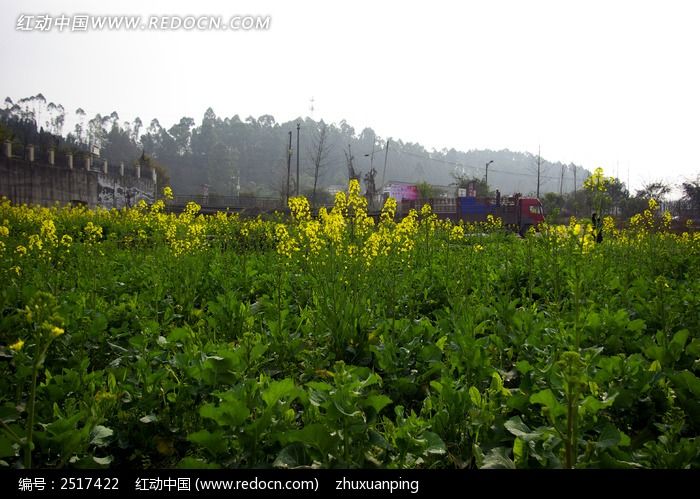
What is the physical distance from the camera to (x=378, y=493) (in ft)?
5.43

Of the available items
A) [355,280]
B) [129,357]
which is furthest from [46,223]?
[355,280]

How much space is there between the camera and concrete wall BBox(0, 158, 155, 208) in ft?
57.3

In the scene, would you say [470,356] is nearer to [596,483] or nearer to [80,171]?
[596,483]

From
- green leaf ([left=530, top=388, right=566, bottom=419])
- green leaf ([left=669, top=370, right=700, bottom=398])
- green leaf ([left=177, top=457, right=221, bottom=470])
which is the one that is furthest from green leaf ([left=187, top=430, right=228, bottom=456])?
green leaf ([left=669, top=370, right=700, bottom=398])

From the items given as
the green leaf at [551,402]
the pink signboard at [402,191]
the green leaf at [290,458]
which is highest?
the pink signboard at [402,191]

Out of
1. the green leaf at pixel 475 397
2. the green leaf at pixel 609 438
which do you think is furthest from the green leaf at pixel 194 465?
the green leaf at pixel 609 438

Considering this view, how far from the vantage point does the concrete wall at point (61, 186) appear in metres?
17.5

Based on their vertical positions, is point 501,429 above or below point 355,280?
below

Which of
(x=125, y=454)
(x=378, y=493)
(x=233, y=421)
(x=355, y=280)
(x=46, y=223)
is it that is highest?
(x=46, y=223)

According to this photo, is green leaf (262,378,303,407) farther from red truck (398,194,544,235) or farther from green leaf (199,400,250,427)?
red truck (398,194,544,235)

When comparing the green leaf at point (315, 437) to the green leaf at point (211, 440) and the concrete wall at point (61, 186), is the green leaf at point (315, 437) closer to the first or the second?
the green leaf at point (211, 440)

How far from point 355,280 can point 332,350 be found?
71 centimetres

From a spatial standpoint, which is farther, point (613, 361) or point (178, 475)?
point (613, 361)

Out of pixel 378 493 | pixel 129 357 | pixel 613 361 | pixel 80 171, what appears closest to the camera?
pixel 378 493
